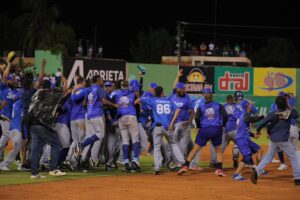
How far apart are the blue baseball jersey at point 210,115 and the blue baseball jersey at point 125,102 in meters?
1.76

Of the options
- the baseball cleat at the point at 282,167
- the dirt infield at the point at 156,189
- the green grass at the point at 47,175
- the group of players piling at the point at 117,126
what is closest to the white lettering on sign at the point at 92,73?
the group of players piling at the point at 117,126

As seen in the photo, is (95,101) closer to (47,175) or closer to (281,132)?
(47,175)

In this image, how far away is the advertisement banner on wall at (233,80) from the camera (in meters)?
34.4

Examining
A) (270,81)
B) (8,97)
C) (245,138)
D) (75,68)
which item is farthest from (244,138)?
(270,81)

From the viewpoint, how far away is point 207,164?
56.1ft

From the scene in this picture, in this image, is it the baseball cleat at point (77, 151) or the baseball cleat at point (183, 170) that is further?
the baseball cleat at point (77, 151)

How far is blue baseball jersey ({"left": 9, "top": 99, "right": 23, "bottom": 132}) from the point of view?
46.7ft

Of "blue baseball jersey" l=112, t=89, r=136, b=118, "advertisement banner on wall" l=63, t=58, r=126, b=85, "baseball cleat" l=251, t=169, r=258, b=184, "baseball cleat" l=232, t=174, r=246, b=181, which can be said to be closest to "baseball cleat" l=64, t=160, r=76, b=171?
"blue baseball jersey" l=112, t=89, r=136, b=118

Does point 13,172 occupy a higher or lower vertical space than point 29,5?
lower

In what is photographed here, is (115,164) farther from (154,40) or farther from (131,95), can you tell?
(154,40)

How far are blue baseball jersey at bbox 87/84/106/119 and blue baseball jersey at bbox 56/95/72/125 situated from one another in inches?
20.3

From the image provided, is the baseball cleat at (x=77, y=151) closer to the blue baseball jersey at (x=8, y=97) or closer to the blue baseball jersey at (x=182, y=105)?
the blue baseball jersey at (x=8, y=97)

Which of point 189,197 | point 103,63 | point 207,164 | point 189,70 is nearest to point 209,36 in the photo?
point 189,70

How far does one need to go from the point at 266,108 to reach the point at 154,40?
4586 cm
